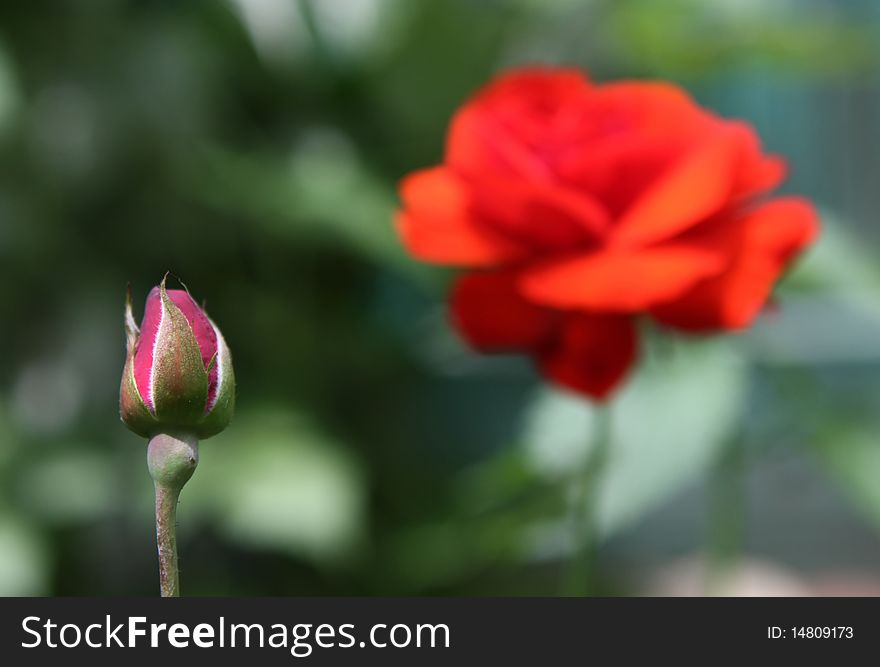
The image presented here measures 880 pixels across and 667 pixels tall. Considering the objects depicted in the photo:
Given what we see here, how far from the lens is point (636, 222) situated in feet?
0.94

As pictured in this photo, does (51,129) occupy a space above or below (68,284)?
above

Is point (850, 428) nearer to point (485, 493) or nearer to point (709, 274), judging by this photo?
point (485, 493)

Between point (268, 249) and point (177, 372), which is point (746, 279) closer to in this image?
point (177, 372)

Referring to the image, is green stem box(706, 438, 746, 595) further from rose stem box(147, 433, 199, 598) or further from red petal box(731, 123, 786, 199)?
rose stem box(147, 433, 199, 598)

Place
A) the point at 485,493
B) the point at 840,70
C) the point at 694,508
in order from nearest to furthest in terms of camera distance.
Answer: the point at 485,493 < the point at 840,70 < the point at 694,508

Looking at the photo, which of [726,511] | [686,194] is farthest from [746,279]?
[726,511]

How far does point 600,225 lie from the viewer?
0.95ft

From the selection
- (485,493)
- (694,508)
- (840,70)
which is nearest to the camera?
(485,493)

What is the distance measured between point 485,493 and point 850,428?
7.3 inches

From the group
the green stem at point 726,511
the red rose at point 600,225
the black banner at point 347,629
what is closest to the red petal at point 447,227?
the red rose at point 600,225

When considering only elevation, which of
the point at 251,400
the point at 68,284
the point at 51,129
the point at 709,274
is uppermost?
the point at 51,129

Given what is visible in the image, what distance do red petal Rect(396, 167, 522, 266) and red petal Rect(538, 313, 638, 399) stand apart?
0.03 meters

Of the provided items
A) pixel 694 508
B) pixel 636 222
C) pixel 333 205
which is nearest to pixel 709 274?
pixel 636 222

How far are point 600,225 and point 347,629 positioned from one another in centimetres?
14
